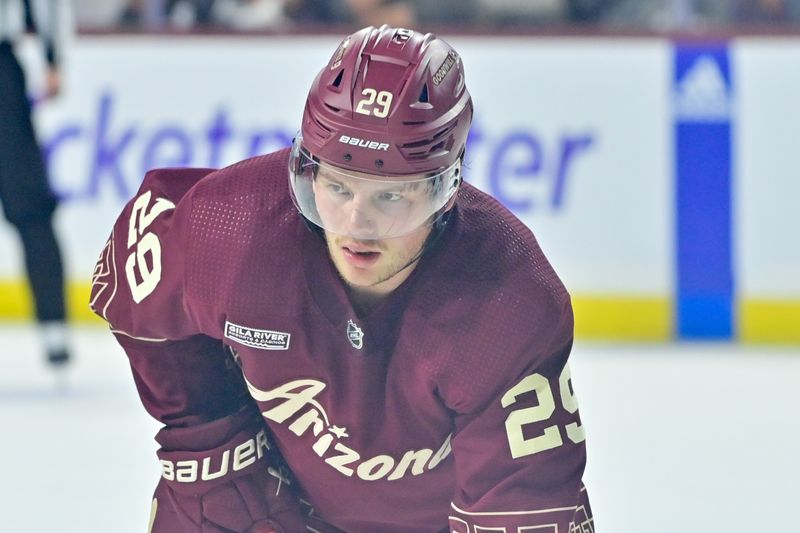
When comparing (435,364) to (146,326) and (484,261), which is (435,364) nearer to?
(484,261)

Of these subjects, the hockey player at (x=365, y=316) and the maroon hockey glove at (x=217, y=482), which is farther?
the maroon hockey glove at (x=217, y=482)

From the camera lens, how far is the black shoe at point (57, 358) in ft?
14.6

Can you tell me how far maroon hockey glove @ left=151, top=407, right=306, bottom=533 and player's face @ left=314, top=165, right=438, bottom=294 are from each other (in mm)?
360

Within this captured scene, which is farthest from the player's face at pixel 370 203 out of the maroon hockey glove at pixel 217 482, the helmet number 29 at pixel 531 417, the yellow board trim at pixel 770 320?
Result: the yellow board trim at pixel 770 320

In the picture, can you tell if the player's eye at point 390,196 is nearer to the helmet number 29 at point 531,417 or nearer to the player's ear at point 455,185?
the player's ear at point 455,185

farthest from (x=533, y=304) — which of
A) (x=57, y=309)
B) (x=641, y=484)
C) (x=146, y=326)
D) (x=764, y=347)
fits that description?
(x=764, y=347)

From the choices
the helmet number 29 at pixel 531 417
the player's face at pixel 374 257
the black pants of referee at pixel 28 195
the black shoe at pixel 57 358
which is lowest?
the black shoe at pixel 57 358

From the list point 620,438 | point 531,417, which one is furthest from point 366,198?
point 620,438

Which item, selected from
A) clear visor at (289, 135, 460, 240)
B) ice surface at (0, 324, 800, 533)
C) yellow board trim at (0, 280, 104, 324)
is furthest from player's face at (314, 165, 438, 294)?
yellow board trim at (0, 280, 104, 324)

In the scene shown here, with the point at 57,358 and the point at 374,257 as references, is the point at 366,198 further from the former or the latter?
the point at 57,358

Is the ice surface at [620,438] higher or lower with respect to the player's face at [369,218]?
lower

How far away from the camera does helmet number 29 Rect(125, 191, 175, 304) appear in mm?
2010

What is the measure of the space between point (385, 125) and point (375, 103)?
32 millimetres

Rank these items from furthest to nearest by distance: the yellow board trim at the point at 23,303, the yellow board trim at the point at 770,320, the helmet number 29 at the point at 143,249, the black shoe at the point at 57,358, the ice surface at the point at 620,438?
the yellow board trim at the point at 23,303 → the yellow board trim at the point at 770,320 → the black shoe at the point at 57,358 → the ice surface at the point at 620,438 → the helmet number 29 at the point at 143,249
